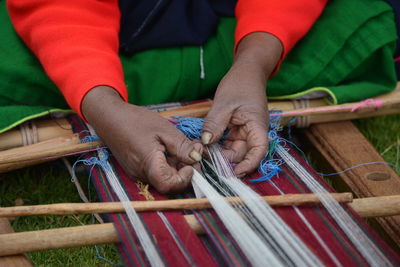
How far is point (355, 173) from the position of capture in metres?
1.81

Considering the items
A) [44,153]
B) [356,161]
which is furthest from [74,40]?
[356,161]

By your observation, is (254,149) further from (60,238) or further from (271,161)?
(60,238)

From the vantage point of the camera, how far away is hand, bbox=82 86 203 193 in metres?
1.43

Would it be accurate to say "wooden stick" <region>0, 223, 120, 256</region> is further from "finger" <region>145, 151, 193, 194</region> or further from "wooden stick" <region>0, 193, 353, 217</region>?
"finger" <region>145, 151, 193, 194</region>

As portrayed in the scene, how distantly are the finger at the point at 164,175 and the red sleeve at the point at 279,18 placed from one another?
737 millimetres

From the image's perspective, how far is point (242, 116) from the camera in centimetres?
160

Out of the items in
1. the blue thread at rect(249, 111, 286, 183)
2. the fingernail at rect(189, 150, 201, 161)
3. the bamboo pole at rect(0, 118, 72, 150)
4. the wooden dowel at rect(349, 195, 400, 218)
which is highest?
the bamboo pole at rect(0, 118, 72, 150)

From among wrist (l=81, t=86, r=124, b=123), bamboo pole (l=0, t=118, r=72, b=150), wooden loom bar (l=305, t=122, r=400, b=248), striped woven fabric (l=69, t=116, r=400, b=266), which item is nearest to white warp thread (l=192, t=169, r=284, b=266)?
striped woven fabric (l=69, t=116, r=400, b=266)

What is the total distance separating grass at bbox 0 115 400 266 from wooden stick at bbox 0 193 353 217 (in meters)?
0.37

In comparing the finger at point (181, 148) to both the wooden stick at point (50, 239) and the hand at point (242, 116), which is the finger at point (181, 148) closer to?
the hand at point (242, 116)

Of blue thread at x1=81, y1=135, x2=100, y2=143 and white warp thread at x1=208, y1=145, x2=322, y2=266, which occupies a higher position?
blue thread at x1=81, y1=135, x2=100, y2=143

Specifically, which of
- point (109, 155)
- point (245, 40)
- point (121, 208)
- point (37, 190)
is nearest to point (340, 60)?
point (245, 40)

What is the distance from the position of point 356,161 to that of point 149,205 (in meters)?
0.89

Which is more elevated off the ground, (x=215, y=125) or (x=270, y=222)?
(x=215, y=125)
